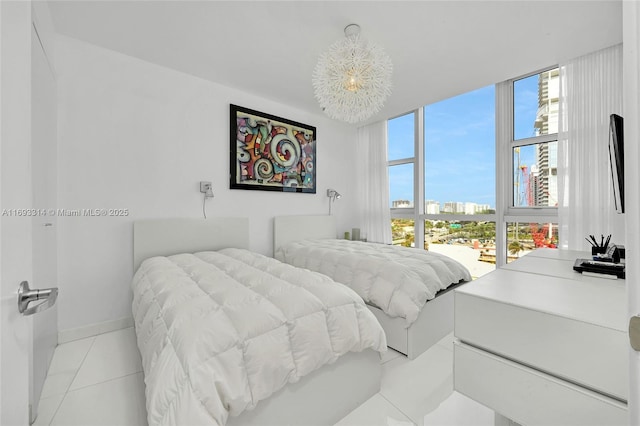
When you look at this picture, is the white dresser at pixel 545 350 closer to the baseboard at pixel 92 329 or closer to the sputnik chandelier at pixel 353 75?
the sputnik chandelier at pixel 353 75

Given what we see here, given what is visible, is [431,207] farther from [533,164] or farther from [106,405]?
[106,405]

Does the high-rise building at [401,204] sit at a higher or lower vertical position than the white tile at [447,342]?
higher

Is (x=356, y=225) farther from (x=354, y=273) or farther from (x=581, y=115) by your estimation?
(x=581, y=115)

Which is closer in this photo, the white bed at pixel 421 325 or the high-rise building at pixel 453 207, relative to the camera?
the white bed at pixel 421 325

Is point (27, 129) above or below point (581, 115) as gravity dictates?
below

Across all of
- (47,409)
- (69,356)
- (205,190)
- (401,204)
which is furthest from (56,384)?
(401,204)

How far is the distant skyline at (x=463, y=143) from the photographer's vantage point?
3.09 meters

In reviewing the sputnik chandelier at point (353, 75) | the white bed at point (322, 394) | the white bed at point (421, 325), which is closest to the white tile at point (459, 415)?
the white bed at point (322, 394)

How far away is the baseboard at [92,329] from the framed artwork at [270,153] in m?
1.67

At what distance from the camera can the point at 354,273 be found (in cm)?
229

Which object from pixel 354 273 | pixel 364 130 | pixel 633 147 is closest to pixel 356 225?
pixel 364 130

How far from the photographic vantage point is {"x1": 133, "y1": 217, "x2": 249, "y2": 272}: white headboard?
2508 millimetres

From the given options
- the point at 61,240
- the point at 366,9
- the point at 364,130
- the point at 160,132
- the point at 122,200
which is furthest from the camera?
the point at 364,130

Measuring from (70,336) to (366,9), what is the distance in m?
3.44
